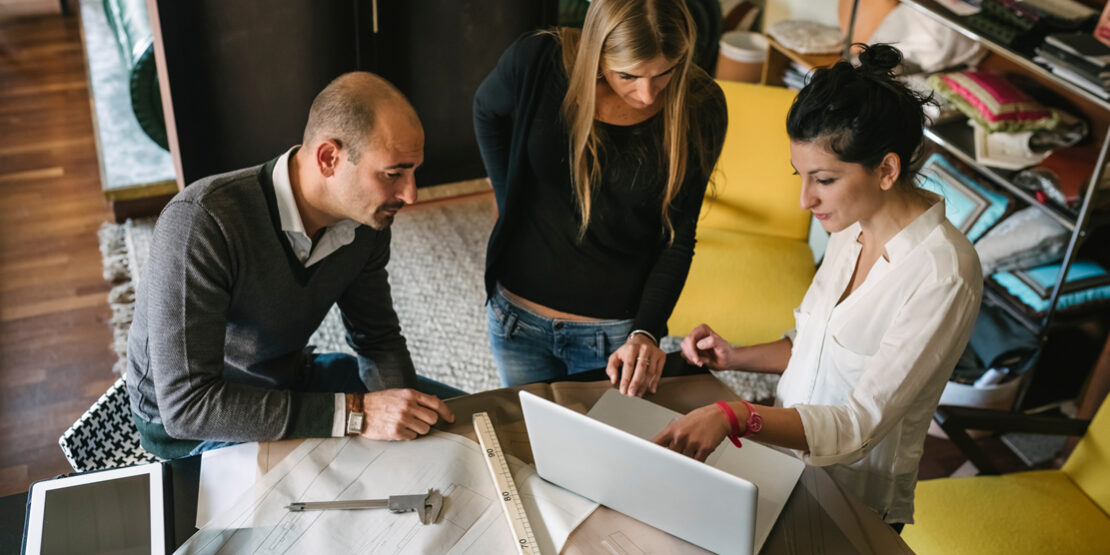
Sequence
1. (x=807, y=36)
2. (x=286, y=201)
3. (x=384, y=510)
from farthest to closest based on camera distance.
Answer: (x=807, y=36)
(x=286, y=201)
(x=384, y=510)

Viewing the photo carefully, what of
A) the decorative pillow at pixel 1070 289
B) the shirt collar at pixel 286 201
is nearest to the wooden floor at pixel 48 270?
the decorative pillow at pixel 1070 289

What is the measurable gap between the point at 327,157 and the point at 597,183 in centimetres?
54

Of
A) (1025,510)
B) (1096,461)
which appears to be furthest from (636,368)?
(1096,461)

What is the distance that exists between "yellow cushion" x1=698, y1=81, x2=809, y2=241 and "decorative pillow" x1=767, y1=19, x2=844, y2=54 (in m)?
0.60

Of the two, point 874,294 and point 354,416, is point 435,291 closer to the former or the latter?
point 354,416

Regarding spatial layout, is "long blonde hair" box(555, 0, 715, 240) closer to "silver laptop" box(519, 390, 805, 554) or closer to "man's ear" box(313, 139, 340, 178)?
"man's ear" box(313, 139, 340, 178)

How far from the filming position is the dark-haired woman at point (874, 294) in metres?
1.39

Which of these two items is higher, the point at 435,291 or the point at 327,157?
the point at 327,157

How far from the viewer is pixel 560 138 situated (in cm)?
179

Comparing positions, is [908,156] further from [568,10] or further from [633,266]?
[568,10]

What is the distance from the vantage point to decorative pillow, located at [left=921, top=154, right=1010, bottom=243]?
278 centimetres

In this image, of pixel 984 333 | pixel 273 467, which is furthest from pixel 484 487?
pixel 984 333

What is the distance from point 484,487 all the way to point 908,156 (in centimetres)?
86

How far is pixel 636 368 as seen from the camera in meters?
1.61
